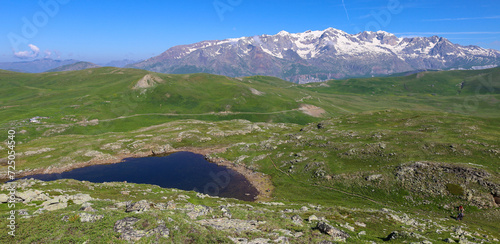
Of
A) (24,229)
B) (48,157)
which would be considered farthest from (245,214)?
(48,157)

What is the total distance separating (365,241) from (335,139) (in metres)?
69.0

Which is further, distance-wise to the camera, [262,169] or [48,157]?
[48,157]

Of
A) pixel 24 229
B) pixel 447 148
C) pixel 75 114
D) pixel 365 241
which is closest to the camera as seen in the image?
pixel 24 229

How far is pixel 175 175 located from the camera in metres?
85.8

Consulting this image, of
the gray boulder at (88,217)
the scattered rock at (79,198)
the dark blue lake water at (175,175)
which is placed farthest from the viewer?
the dark blue lake water at (175,175)

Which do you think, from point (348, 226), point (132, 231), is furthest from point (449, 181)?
point (132, 231)

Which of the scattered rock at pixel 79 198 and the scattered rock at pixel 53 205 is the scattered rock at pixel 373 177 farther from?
the scattered rock at pixel 53 205

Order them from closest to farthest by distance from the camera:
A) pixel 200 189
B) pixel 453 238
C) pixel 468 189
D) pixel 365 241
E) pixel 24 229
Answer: pixel 24 229 → pixel 365 241 → pixel 453 238 → pixel 468 189 → pixel 200 189

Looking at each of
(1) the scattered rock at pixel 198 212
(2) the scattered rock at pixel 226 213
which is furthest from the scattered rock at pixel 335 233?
(1) the scattered rock at pixel 198 212

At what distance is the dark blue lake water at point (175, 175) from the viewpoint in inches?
2938

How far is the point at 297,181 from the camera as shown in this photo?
7425 cm

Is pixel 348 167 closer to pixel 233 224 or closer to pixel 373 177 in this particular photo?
pixel 373 177

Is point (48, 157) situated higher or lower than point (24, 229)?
lower

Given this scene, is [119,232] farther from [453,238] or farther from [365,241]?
[453,238]
